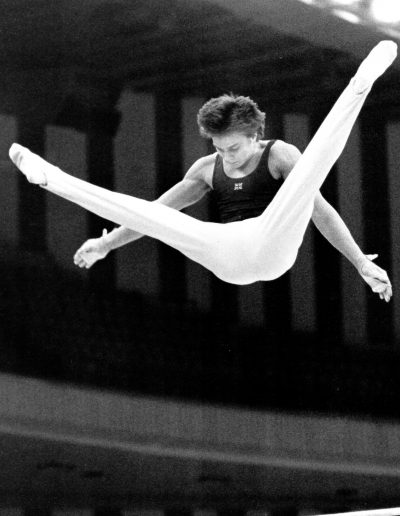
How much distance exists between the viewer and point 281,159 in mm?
4922

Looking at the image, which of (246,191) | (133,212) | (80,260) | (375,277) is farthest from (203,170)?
(375,277)

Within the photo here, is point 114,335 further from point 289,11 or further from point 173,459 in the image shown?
point 289,11

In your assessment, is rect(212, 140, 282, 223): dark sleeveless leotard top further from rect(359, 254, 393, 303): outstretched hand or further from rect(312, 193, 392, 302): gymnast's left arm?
rect(359, 254, 393, 303): outstretched hand

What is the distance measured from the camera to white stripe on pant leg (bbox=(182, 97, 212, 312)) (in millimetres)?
5539

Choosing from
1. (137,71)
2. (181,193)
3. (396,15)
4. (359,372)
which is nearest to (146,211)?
(181,193)

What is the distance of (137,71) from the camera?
18.2 feet

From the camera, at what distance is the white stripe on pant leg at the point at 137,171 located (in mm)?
5430

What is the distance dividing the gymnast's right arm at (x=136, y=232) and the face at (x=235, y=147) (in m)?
0.34

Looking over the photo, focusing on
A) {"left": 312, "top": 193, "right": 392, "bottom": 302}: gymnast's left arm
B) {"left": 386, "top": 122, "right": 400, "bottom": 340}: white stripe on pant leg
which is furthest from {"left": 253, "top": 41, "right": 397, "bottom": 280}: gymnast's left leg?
{"left": 386, "top": 122, "right": 400, "bottom": 340}: white stripe on pant leg

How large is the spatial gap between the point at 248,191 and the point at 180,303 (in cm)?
91

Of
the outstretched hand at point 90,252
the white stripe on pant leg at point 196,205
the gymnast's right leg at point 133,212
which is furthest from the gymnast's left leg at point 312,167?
the outstretched hand at point 90,252

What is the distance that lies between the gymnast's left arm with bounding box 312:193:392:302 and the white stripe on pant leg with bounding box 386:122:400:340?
455 millimetres

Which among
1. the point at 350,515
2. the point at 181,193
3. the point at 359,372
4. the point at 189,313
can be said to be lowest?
the point at 350,515

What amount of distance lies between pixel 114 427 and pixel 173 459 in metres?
0.39
